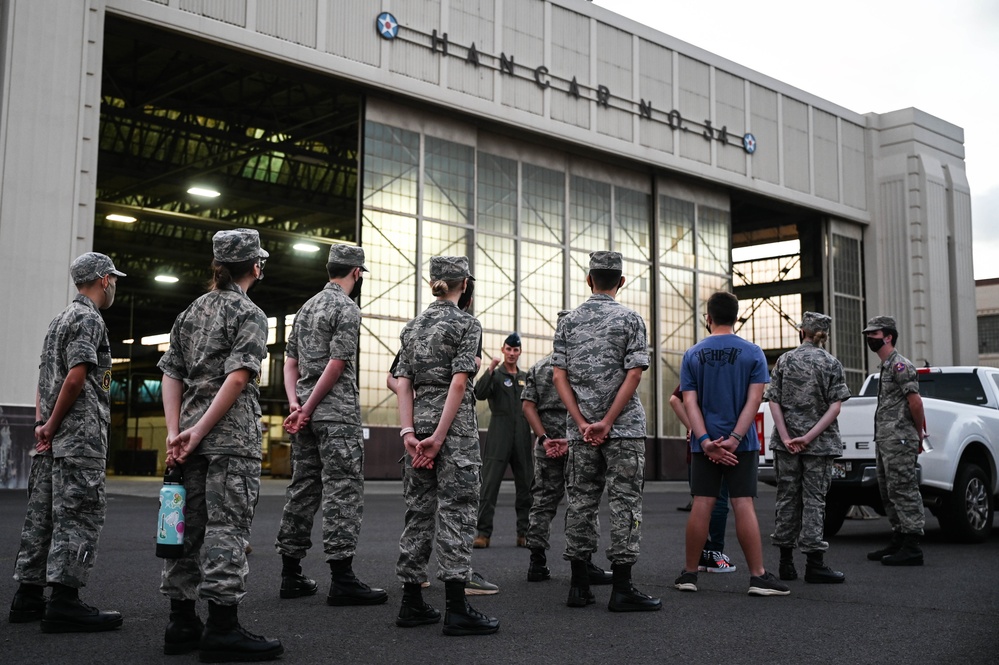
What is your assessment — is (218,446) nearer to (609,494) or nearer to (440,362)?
(440,362)

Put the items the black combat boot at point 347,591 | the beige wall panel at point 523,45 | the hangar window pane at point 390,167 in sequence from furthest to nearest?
the beige wall panel at point 523,45
the hangar window pane at point 390,167
the black combat boot at point 347,591

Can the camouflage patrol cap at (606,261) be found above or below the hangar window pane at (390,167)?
below

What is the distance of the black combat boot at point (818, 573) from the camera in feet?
23.9

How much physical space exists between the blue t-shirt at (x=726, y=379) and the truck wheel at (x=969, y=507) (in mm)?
4698

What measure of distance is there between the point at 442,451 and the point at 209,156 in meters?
23.8

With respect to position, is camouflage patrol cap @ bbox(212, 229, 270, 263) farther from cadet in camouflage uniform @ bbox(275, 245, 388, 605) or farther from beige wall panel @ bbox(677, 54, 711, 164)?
beige wall panel @ bbox(677, 54, 711, 164)

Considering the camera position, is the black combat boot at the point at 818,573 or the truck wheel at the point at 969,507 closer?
the black combat boot at the point at 818,573

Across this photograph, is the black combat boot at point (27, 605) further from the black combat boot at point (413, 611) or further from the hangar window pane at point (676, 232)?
the hangar window pane at point (676, 232)

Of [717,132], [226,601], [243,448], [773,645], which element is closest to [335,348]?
[243,448]

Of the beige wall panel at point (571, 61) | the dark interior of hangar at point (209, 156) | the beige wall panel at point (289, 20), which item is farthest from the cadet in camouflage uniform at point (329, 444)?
the beige wall panel at point (571, 61)

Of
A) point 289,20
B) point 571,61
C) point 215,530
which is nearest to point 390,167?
point 289,20

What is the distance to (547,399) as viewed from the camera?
7879 millimetres

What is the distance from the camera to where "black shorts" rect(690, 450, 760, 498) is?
21.6ft

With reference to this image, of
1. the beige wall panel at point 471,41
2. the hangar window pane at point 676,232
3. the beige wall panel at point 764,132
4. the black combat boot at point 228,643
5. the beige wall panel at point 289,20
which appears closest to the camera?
the black combat boot at point 228,643
